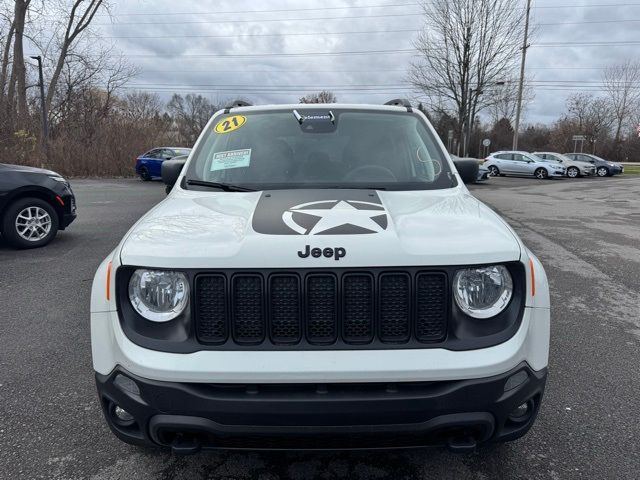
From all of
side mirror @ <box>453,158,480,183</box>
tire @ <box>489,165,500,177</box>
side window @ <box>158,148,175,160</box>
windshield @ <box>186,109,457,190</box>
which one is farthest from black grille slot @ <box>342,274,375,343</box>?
tire @ <box>489,165,500,177</box>

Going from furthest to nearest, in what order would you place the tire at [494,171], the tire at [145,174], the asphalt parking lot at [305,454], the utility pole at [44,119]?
the tire at [494,171] → the utility pole at [44,119] → the tire at [145,174] → the asphalt parking lot at [305,454]

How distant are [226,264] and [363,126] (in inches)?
76.4

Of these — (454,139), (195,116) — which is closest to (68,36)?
(454,139)

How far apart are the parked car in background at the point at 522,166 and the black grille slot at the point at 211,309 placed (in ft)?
103

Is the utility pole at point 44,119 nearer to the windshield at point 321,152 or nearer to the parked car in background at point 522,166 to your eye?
the parked car in background at point 522,166

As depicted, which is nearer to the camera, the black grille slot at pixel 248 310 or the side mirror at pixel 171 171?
the black grille slot at pixel 248 310

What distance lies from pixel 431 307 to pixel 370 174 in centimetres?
137

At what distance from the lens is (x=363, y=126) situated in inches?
138

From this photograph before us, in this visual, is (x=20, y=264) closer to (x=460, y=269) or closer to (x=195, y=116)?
(x=460, y=269)

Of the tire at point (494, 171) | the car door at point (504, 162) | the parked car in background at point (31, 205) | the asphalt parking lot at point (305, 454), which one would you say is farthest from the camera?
the tire at point (494, 171)

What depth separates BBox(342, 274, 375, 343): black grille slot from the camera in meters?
1.95

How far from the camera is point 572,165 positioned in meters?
32.2

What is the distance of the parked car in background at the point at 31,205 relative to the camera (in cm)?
740

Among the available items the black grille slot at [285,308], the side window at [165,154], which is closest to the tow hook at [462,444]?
the black grille slot at [285,308]
